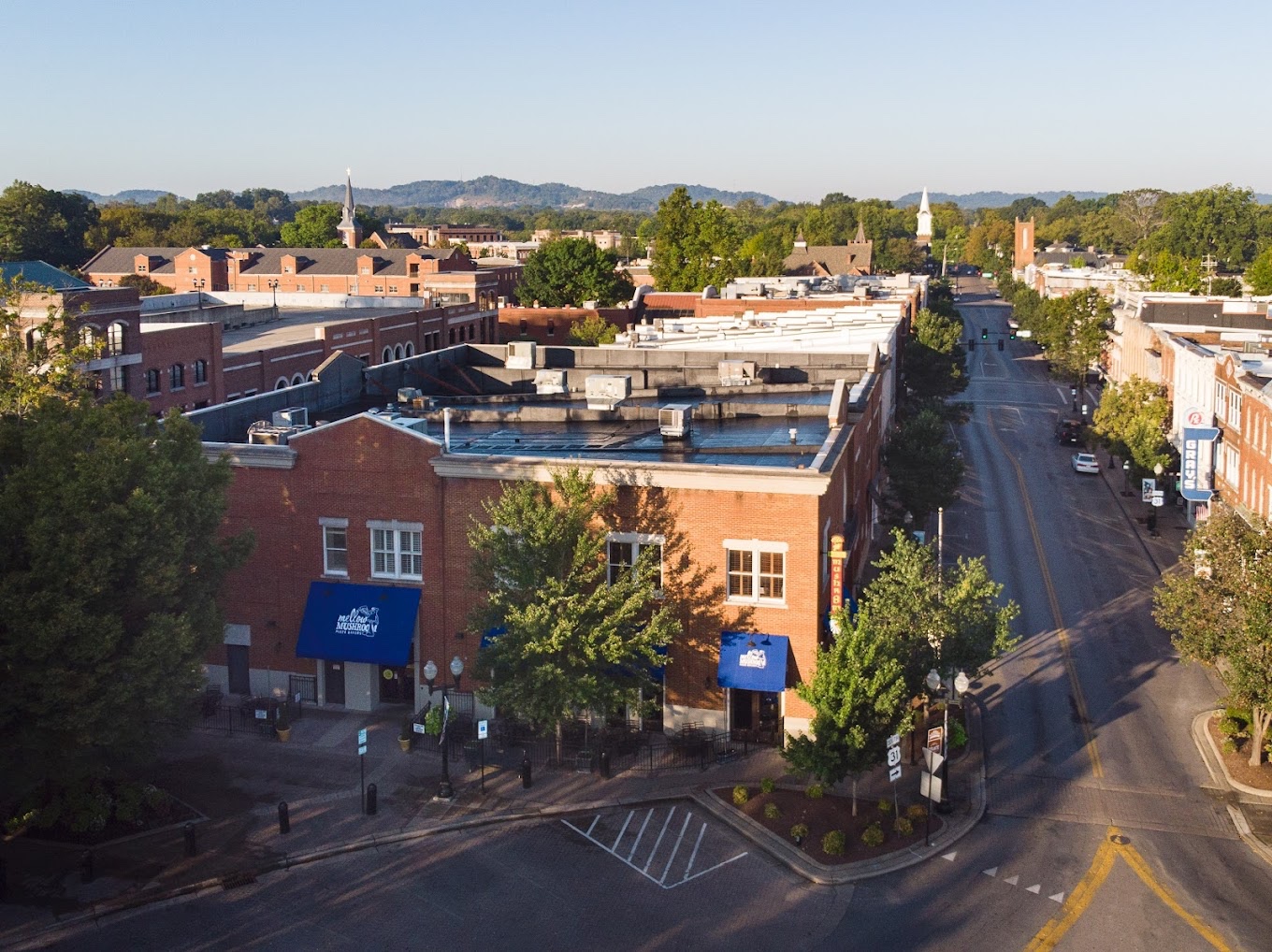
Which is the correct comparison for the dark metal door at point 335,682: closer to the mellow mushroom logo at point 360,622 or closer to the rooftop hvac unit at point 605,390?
the mellow mushroom logo at point 360,622

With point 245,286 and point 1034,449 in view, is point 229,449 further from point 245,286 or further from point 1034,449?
point 245,286

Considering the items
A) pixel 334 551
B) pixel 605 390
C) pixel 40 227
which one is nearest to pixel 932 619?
pixel 334 551

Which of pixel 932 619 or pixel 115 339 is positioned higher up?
Answer: pixel 115 339

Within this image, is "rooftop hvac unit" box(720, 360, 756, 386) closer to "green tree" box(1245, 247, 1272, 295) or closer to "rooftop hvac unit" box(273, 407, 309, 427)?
"rooftop hvac unit" box(273, 407, 309, 427)

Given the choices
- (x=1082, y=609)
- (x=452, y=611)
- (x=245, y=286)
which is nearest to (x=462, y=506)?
(x=452, y=611)

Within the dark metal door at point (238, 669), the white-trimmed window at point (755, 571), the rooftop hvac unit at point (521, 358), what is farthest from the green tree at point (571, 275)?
the white-trimmed window at point (755, 571)

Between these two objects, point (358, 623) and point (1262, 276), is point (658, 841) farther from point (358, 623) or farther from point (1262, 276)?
point (1262, 276)
